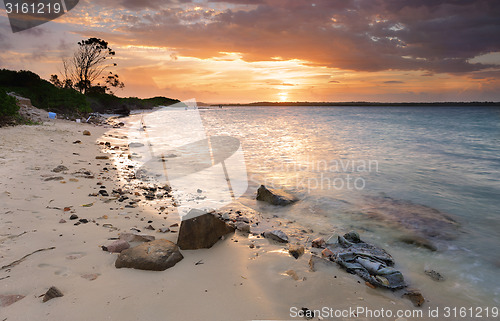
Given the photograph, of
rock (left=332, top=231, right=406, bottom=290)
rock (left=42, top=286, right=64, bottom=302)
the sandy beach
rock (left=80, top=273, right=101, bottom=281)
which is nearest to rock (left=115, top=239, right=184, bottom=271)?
the sandy beach

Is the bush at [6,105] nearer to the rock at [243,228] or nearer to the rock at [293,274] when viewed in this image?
the rock at [243,228]

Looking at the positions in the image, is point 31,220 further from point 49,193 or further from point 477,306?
point 477,306

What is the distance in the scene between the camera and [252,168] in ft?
36.6

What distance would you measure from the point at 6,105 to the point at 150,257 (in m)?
14.3

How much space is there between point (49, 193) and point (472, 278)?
307 inches

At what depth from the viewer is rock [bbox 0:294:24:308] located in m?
2.36

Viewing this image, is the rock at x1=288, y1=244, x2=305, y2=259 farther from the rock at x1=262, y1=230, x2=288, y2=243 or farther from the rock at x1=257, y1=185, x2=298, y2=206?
the rock at x1=257, y1=185, x2=298, y2=206

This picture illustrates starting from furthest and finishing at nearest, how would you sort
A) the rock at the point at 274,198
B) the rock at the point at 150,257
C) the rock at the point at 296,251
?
the rock at the point at 274,198 < the rock at the point at 296,251 < the rock at the point at 150,257

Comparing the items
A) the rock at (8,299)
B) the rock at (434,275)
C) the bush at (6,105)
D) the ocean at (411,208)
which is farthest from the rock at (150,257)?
Result: the bush at (6,105)

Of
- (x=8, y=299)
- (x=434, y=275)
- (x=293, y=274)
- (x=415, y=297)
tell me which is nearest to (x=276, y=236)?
(x=293, y=274)

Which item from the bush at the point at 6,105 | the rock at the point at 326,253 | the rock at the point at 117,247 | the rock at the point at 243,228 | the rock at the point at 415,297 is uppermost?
the bush at the point at 6,105

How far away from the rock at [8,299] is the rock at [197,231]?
1825mm

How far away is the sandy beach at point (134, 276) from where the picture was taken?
251 cm

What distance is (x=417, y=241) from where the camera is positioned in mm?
5062
